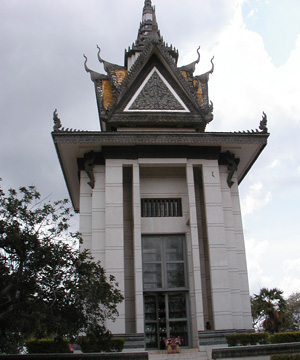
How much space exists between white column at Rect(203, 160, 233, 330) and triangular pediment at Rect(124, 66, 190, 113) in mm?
3122

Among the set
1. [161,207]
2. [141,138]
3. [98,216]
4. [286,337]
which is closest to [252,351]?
[286,337]

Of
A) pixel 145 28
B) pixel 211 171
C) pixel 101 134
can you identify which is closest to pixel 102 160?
pixel 101 134

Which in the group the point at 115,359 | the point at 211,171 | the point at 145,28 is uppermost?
the point at 145,28

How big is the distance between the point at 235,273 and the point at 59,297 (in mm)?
8647

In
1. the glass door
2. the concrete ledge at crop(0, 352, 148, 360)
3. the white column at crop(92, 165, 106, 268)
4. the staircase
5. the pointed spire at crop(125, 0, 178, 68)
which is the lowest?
the staircase

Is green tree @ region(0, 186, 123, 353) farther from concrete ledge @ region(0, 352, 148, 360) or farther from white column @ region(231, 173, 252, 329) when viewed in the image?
white column @ region(231, 173, 252, 329)

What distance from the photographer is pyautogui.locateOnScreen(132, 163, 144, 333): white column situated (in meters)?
16.8

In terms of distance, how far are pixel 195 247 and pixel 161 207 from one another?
2.58 m

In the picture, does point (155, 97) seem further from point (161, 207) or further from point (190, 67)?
point (161, 207)

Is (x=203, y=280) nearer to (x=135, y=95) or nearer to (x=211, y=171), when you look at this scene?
(x=211, y=171)

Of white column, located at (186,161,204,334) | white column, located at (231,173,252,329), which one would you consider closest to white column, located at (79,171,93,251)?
white column, located at (186,161,204,334)

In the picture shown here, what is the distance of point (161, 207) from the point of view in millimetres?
19641

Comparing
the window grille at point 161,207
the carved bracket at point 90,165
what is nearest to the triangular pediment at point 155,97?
the carved bracket at point 90,165

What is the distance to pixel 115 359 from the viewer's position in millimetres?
13406
